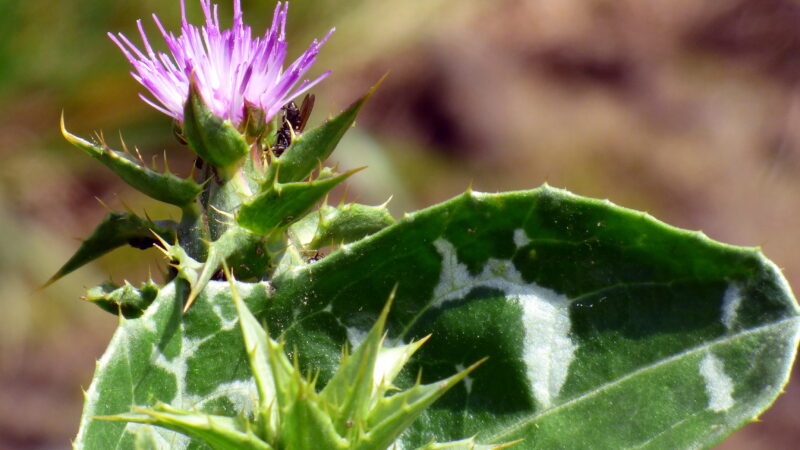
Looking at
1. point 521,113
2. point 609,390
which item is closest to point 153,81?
point 609,390

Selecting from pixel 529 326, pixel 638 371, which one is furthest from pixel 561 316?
pixel 638 371

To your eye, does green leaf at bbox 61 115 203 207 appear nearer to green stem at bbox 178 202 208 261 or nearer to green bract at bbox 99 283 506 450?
green stem at bbox 178 202 208 261

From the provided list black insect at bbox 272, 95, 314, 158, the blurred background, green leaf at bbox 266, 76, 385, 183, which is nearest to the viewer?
green leaf at bbox 266, 76, 385, 183

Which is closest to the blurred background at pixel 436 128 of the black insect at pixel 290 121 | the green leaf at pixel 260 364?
the black insect at pixel 290 121

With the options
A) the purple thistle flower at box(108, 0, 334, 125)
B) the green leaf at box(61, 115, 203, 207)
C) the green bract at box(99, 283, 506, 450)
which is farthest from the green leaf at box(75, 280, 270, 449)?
the purple thistle flower at box(108, 0, 334, 125)

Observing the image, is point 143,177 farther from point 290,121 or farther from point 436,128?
point 436,128

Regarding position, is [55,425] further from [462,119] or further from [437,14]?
[437,14]

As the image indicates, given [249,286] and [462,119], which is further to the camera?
[462,119]
